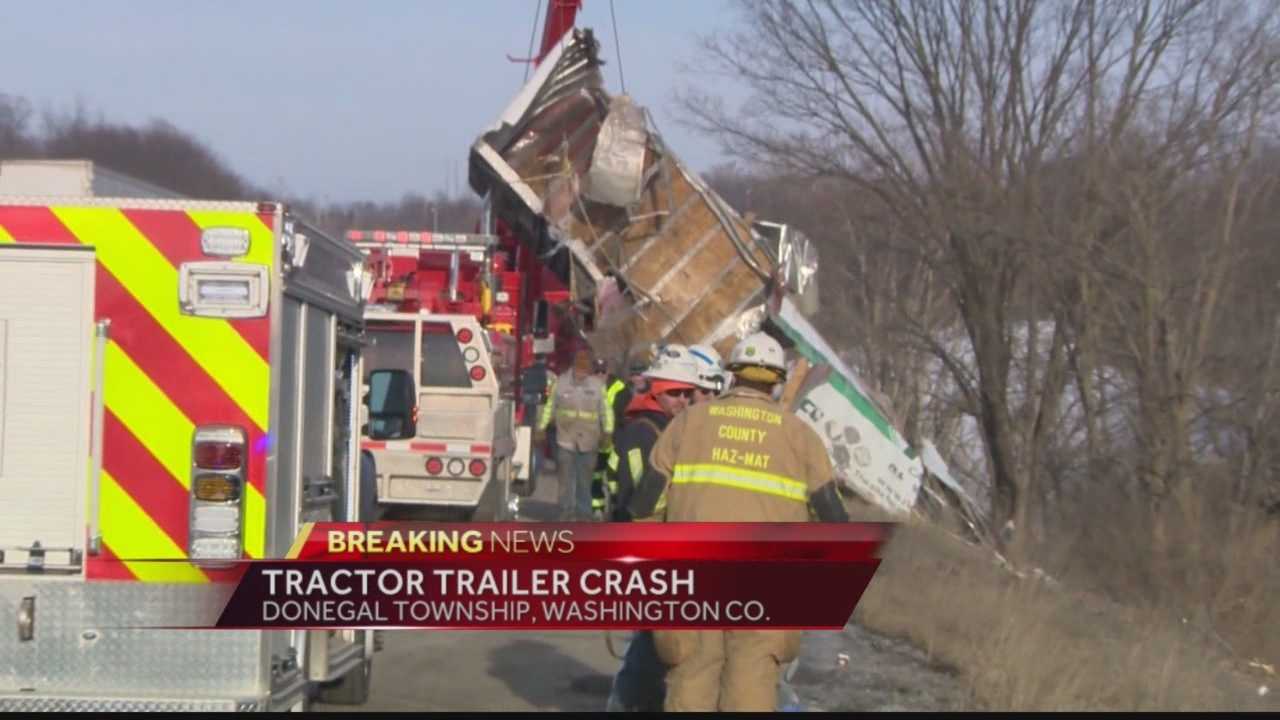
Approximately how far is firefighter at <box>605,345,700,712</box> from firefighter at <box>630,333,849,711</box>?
48 cm

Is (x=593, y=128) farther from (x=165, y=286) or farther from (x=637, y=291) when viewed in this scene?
(x=165, y=286)

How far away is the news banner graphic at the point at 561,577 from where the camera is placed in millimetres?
5857

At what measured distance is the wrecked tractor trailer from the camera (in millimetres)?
15914

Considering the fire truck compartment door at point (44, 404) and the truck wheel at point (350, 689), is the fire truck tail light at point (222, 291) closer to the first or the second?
the fire truck compartment door at point (44, 404)

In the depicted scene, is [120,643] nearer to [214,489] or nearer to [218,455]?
[214,489]

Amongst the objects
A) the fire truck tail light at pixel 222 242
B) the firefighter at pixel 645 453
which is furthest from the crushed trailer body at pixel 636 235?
the fire truck tail light at pixel 222 242

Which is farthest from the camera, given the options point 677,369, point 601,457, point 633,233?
point 633,233

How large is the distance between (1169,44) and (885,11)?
340 cm

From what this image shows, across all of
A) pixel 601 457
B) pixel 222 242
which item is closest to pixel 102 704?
pixel 222 242

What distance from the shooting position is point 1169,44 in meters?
17.4

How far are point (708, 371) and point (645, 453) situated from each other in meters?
1.00

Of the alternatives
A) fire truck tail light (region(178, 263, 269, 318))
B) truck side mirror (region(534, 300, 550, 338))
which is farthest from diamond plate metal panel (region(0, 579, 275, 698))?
truck side mirror (region(534, 300, 550, 338))

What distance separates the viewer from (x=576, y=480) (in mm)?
13758

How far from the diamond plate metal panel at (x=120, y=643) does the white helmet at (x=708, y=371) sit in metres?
2.95
